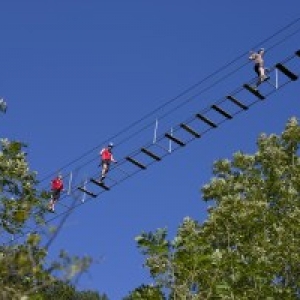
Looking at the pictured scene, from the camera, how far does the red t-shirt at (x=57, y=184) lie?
23156mm

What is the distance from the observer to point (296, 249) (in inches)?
931

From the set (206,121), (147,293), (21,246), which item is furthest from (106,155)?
(21,246)

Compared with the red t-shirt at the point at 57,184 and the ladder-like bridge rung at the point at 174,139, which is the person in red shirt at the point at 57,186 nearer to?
the red t-shirt at the point at 57,184

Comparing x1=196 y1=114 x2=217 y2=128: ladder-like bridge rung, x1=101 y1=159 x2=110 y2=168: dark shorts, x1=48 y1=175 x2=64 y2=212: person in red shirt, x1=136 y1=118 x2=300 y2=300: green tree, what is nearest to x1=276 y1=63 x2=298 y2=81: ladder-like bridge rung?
x1=196 y1=114 x2=217 y2=128: ladder-like bridge rung

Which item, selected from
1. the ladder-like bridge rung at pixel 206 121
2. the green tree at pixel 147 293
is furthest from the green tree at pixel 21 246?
the ladder-like bridge rung at pixel 206 121

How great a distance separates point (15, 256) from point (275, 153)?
82.5 feet

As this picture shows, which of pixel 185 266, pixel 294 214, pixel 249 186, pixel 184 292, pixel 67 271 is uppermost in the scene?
pixel 249 186

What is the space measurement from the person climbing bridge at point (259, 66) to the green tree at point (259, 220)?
444 cm

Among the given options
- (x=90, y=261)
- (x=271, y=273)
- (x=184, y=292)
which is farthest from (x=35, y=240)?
(x=271, y=273)

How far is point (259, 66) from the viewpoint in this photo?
18141mm

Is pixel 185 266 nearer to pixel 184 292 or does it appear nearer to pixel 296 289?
pixel 184 292

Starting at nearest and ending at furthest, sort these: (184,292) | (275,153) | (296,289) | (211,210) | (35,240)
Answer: (35,240)
(184,292)
(296,289)
(211,210)
(275,153)

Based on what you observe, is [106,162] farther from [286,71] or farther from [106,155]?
[286,71]

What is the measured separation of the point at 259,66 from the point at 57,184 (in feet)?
28.5
